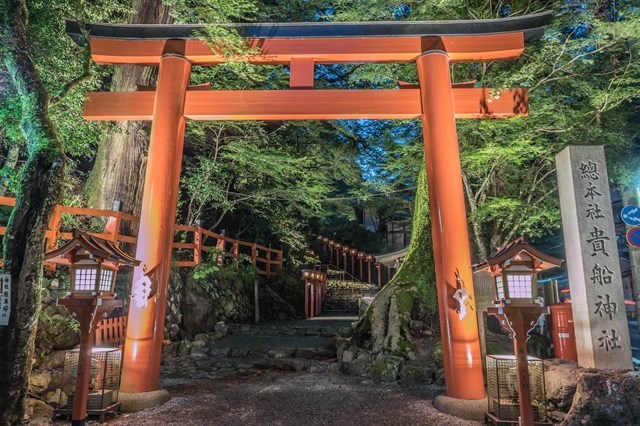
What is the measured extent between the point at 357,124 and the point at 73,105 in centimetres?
1319

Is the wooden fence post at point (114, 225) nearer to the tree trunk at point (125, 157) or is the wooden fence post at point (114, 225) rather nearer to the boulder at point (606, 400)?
the tree trunk at point (125, 157)

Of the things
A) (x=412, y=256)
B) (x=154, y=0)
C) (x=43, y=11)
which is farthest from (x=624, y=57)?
(x=43, y=11)

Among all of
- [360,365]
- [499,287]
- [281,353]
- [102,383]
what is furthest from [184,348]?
[499,287]

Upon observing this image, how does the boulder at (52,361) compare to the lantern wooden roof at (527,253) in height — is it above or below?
below

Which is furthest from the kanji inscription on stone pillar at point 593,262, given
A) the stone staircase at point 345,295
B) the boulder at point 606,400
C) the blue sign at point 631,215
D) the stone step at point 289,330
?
the stone staircase at point 345,295

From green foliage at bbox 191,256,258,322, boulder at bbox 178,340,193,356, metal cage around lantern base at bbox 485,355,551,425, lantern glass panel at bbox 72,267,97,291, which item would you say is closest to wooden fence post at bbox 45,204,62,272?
lantern glass panel at bbox 72,267,97,291

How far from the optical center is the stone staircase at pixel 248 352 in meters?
8.27

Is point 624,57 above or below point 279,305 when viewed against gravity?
above

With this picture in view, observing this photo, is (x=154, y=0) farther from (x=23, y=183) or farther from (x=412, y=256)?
(x=412, y=256)

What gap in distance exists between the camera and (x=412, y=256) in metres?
9.03

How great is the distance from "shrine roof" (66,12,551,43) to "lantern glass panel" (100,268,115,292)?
12.8ft

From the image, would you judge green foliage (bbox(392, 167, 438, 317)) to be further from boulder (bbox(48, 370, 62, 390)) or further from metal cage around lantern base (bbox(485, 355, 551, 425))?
boulder (bbox(48, 370, 62, 390))

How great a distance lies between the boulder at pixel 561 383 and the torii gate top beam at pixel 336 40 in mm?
4833

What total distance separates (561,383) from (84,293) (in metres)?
5.86
